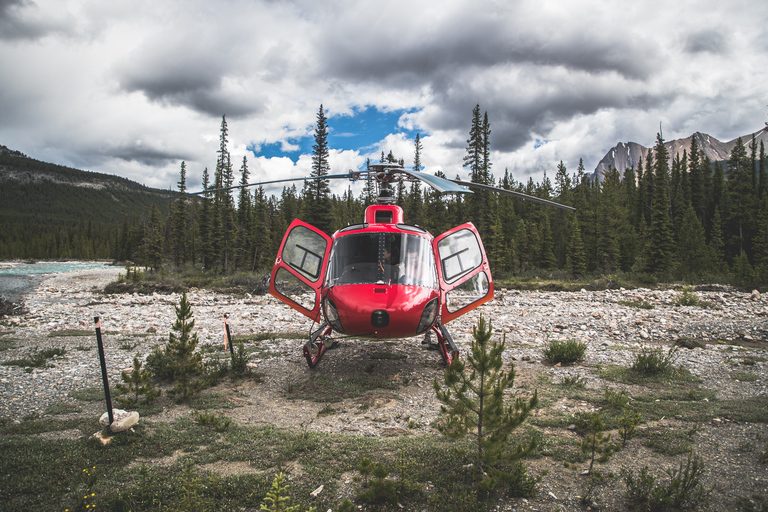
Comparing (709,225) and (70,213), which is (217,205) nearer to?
(709,225)

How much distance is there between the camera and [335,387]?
6.96 meters

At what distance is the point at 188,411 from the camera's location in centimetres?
561

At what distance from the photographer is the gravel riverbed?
154 inches

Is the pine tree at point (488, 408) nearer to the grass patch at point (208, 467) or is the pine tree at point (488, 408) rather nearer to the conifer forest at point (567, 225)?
the grass patch at point (208, 467)

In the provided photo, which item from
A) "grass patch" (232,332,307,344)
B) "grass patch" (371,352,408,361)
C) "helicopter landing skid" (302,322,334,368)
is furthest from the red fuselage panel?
"grass patch" (232,332,307,344)

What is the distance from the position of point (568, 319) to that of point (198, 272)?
41.2 metres

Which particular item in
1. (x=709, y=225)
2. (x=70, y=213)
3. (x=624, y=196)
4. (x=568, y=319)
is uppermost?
(x=70, y=213)

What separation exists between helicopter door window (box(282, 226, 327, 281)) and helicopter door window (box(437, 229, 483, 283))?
2.81 meters

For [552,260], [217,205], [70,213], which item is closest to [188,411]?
[217,205]

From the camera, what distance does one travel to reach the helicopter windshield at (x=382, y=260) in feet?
21.6

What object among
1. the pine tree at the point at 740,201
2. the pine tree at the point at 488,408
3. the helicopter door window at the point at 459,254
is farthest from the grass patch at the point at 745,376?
the pine tree at the point at 740,201

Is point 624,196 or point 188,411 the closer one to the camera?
point 188,411

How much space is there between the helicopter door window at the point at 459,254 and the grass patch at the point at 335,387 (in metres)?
2.69

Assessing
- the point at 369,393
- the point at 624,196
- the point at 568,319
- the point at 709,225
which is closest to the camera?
the point at 369,393
